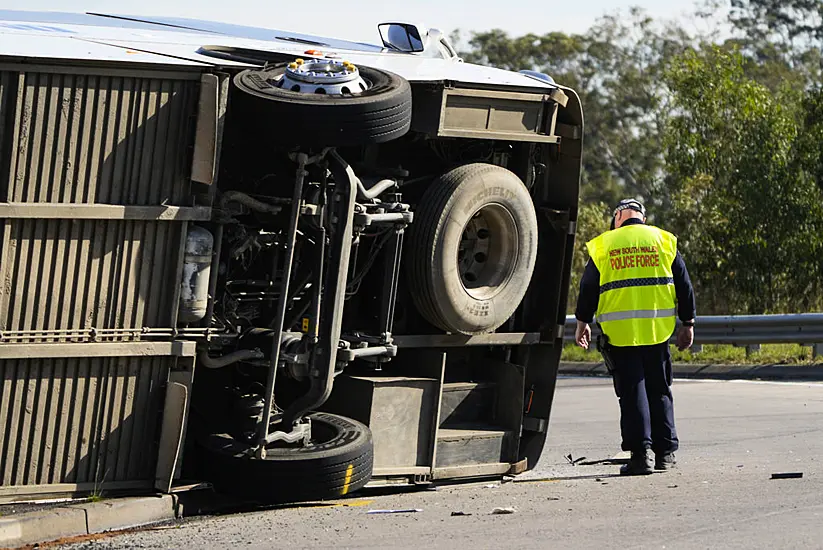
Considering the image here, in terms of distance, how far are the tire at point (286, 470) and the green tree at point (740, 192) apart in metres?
14.9

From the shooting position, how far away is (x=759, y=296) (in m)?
20.8

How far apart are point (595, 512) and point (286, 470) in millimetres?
1442

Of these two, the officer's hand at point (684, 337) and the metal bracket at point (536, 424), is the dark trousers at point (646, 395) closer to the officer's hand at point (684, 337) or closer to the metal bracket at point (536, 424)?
the officer's hand at point (684, 337)

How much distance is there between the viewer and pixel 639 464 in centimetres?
787

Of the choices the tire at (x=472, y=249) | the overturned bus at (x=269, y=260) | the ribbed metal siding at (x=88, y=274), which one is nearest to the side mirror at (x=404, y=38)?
the overturned bus at (x=269, y=260)

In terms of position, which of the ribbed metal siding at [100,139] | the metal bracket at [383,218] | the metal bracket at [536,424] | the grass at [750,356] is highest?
the ribbed metal siding at [100,139]

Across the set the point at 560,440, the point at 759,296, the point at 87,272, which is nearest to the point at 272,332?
the point at 87,272

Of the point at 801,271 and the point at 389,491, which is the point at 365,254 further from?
the point at 801,271

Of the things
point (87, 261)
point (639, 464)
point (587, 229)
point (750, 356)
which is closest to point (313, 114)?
point (87, 261)

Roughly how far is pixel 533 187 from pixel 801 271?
43.9 feet

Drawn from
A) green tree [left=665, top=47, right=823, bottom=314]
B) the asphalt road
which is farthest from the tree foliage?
the asphalt road

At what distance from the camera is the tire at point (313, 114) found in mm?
6477

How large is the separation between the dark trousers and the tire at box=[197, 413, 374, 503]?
1.84 m

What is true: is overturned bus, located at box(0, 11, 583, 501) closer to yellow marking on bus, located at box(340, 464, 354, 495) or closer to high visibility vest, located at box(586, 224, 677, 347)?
yellow marking on bus, located at box(340, 464, 354, 495)
